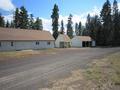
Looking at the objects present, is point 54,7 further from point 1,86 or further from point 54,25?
point 1,86

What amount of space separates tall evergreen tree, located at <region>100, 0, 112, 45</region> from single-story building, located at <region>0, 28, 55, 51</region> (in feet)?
91.4

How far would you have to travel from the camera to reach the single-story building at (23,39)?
39416 millimetres

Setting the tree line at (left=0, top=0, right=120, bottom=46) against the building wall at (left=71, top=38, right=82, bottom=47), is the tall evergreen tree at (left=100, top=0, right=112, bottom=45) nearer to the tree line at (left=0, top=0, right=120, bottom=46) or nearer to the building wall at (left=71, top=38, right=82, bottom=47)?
the tree line at (left=0, top=0, right=120, bottom=46)

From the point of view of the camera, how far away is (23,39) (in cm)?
4338

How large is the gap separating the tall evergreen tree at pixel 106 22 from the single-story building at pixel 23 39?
27.9 metres

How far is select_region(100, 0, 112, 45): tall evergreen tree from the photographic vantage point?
73.1 metres

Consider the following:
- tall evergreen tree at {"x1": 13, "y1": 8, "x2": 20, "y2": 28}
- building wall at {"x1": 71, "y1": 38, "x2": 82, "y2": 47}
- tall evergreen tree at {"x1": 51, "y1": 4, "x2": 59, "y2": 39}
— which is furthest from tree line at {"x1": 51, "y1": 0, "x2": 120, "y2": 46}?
tall evergreen tree at {"x1": 13, "y1": 8, "x2": 20, "y2": 28}

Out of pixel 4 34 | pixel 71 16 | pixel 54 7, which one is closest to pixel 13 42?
pixel 4 34

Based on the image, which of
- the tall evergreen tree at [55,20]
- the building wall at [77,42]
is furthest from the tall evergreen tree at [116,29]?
the tall evergreen tree at [55,20]

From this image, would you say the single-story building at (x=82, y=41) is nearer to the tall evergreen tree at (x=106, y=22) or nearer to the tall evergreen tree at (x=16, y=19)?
the tall evergreen tree at (x=106, y=22)

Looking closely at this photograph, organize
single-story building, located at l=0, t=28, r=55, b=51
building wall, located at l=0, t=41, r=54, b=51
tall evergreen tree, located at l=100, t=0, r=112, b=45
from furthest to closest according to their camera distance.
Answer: tall evergreen tree, located at l=100, t=0, r=112, b=45, single-story building, located at l=0, t=28, r=55, b=51, building wall, located at l=0, t=41, r=54, b=51

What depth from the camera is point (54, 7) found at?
75.1 meters

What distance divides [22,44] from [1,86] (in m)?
34.4

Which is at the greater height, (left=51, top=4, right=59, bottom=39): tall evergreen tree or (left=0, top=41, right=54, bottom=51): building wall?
(left=51, top=4, right=59, bottom=39): tall evergreen tree
